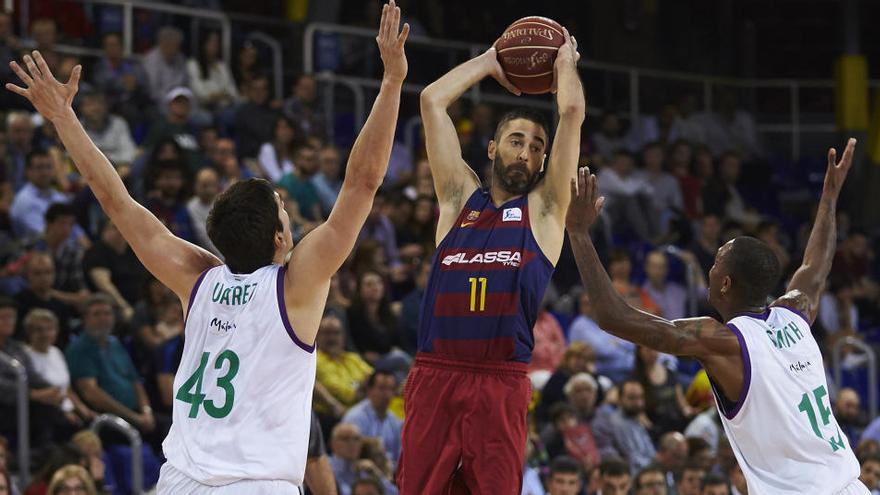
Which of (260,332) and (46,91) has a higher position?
(46,91)

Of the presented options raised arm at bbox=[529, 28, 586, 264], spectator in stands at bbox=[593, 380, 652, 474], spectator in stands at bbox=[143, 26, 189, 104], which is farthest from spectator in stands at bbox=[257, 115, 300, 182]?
raised arm at bbox=[529, 28, 586, 264]

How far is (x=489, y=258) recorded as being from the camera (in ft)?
22.3

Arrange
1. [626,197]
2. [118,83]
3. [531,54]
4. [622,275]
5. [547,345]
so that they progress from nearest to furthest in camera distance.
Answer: [531,54] → [547,345] → [622,275] → [118,83] → [626,197]

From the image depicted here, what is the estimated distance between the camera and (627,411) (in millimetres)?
13289

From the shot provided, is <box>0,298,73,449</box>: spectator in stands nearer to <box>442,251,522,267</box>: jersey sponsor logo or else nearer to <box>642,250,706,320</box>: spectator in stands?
<box>442,251,522,267</box>: jersey sponsor logo

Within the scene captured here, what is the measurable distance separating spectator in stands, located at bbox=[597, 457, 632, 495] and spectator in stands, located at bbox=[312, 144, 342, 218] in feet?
15.8

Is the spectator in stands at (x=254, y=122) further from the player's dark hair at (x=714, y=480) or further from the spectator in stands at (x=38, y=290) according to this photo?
the player's dark hair at (x=714, y=480)

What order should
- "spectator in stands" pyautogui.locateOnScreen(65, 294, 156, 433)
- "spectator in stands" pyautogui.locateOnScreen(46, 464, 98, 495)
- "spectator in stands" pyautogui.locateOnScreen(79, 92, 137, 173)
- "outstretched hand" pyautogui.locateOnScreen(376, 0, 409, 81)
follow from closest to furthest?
"outstretched hand" pyautogui.locateOnScreen(376, 0, 409, 81) < "spectator in stands" pyautogui.locateOnScreen(46, 464, 98, 495) < "spectator in stands" pyautogui.locateOnScreen(65, 294, 156, 433) < "spectator in stands" pyautogui.locateOnScreen(79, 92, 137, 173)

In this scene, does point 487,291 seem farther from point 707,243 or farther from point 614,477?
point 707,243

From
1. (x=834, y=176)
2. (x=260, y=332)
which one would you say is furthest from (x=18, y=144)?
(x=260, y=332)

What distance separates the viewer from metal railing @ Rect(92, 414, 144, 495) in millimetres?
10734

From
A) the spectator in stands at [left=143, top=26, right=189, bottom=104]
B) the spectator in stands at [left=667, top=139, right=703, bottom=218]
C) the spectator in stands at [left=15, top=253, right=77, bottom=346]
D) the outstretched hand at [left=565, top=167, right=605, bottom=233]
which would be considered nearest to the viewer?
the outstretched hand at [left=565, top=167, right=605, bottom=233]

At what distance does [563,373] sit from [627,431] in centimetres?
75

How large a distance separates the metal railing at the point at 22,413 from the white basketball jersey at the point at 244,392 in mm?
5391
